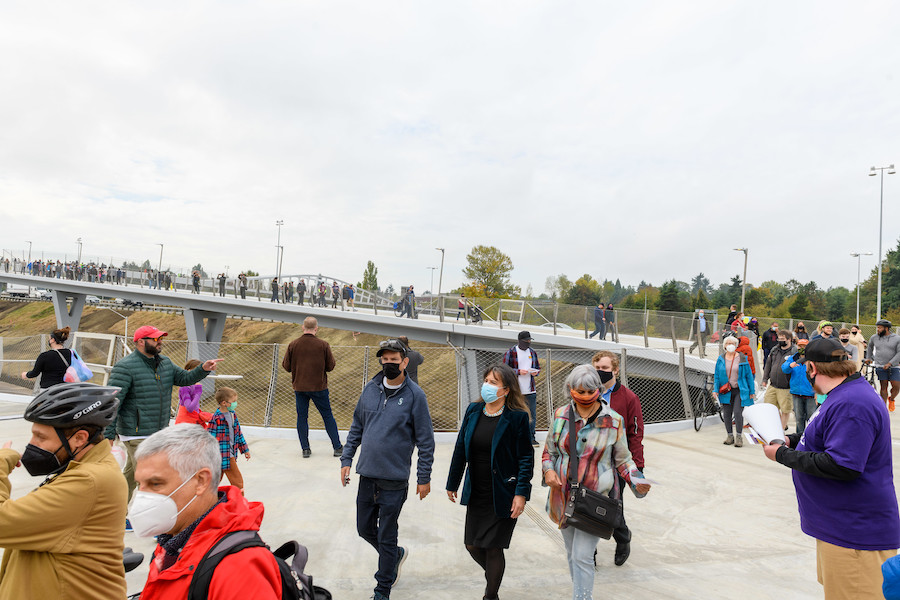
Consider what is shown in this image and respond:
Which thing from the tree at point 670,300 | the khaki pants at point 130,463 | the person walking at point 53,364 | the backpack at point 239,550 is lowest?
the khaki pants at point 130,463

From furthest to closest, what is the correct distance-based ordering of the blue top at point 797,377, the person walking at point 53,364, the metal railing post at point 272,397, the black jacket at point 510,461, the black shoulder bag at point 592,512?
Result: the metal railing post at point 272,397
the blue top at point 797,377
the person walking at point 53,364
the black jacket at point 510,461
the black shoulder bag at point 592,512

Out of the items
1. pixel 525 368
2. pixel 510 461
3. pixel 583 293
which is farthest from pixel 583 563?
pixel 583 293

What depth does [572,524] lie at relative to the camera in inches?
123

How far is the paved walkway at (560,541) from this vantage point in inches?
152

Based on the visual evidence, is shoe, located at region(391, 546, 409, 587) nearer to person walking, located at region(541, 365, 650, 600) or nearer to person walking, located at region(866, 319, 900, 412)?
person walking, located at region(541, 365, 650, 600)

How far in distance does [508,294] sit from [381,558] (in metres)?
59.2

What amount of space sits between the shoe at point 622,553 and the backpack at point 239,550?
3.42m

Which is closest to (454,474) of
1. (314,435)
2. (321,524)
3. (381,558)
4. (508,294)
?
(381,558)

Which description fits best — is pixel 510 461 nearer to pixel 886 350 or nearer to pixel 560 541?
pixel 560 541

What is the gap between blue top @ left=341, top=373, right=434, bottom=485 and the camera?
368cm

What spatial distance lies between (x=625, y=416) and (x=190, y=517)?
355cm

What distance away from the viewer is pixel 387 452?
3693mm

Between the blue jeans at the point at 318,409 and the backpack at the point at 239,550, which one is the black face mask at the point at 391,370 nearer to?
the backpack at the point at 239,550

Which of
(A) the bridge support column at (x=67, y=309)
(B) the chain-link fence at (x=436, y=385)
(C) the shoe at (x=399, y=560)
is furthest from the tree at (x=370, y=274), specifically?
(C) the shoe at (x=399, y=560)
